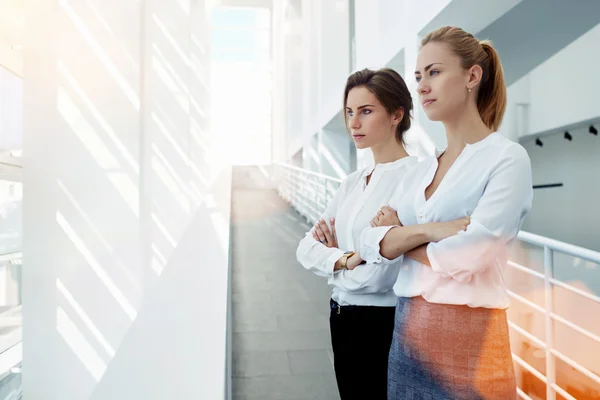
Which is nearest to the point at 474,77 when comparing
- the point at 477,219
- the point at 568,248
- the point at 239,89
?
the point at 477,219

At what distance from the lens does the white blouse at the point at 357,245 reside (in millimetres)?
1069

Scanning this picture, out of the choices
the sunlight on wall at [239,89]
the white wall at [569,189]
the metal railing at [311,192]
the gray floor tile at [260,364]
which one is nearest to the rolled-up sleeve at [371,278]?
the gray floor tile at [260,364]

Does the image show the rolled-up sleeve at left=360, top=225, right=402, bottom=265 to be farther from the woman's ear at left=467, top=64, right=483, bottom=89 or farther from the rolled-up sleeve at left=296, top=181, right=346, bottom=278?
the woman's ear at left=467, top=64, right=483, bottom=89

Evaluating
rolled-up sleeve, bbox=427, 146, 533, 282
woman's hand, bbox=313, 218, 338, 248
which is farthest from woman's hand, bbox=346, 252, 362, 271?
rolled-up sleeve, bbox=427, 146, 533, 282

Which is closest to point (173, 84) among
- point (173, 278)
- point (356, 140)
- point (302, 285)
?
point (302, 285)

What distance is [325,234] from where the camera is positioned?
4.10 feet

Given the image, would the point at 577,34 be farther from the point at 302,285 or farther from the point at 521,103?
the point at 521,103

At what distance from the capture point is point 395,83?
3.76 feet

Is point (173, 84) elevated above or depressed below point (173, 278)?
above

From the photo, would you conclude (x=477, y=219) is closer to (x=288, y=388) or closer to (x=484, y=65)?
(x=484, y=65)

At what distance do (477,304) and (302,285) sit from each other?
10.2 ft

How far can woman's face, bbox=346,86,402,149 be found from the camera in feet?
3.73

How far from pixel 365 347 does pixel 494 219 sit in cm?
46

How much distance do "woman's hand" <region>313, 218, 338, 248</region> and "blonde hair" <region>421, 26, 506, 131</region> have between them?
49 cm
